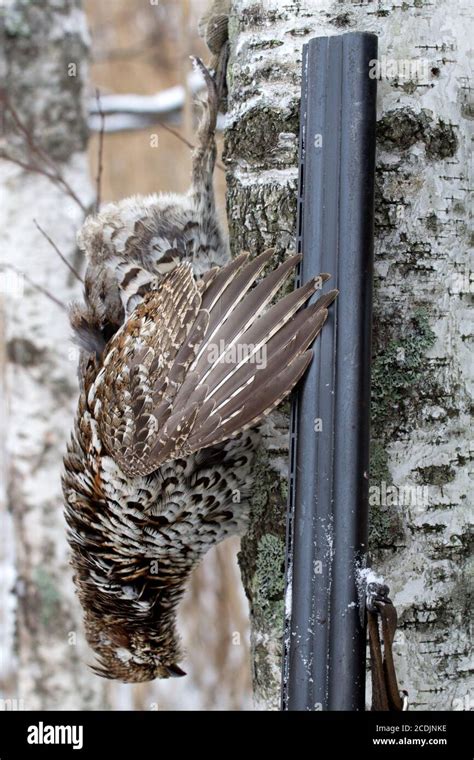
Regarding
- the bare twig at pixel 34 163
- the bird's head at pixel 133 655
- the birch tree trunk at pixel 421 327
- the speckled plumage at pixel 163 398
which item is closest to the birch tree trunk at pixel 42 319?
the bare twig at pixel 34 163

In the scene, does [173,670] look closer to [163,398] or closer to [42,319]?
[163,398]

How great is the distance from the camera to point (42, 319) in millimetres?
4758

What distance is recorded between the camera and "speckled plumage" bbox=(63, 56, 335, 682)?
1860 mm

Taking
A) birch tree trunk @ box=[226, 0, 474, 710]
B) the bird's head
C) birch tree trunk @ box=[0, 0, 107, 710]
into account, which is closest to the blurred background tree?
birch tree trunk @ box=[0, 0, 107, 710]

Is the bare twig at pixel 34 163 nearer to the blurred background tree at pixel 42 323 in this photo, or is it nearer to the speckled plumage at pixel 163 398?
the blurred background tree at pixel 42 323

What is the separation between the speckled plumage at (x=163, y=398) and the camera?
73.2 inches

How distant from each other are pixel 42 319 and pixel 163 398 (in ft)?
9.38

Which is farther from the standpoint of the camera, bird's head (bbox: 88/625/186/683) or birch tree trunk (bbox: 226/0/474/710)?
bird's head (bbox: 88/625/186/683)

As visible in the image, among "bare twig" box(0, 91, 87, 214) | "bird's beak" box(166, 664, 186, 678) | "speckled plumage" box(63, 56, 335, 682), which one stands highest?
"bare twig" box(0, 91, 87, 214)

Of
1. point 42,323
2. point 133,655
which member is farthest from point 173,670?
point 42,323

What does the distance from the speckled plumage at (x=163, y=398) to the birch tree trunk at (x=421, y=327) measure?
0.26 meters

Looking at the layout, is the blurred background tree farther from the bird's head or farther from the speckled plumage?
the bird's head

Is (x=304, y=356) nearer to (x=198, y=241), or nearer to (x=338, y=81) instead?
(x=338, y=81)

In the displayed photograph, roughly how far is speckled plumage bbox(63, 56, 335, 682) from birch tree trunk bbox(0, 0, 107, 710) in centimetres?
197
